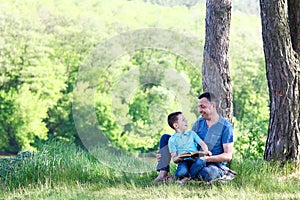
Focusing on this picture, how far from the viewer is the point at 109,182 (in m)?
4.90

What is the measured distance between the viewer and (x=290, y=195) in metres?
4.12

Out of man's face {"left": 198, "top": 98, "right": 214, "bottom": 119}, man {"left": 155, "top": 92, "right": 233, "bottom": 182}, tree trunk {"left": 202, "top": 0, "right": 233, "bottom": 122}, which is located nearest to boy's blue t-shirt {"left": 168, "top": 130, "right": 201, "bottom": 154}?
man {"left": 155, "top": 92, "right": 233, "bottom": 182}

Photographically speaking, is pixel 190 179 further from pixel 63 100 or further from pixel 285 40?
pixel 63 100

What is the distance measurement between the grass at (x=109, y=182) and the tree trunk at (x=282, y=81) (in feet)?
0.79

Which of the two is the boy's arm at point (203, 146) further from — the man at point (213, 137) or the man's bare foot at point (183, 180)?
the man's bare foot at point (183, 180)

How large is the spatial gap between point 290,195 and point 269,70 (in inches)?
64.9

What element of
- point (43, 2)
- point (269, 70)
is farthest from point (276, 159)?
point (43, 2)

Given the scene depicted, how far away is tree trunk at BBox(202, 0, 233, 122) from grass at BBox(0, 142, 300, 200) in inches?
28.1

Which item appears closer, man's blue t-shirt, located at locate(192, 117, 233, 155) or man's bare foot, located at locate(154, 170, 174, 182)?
man's blue t-shirt, located at locate(192, 117, 233, 155)

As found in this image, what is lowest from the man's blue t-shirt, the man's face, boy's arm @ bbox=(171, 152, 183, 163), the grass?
the grass

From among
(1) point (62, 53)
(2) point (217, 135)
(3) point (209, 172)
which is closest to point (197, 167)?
(3) point (209, 172)

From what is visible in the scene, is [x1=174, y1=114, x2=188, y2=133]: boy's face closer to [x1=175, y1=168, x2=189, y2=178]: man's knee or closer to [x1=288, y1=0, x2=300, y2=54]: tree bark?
[x1=175, y1=168, x2=189, y2=178]: man's knee

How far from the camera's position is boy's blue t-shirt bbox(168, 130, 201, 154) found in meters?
4.52

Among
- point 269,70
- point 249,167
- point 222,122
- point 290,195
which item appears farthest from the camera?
point 269,70
